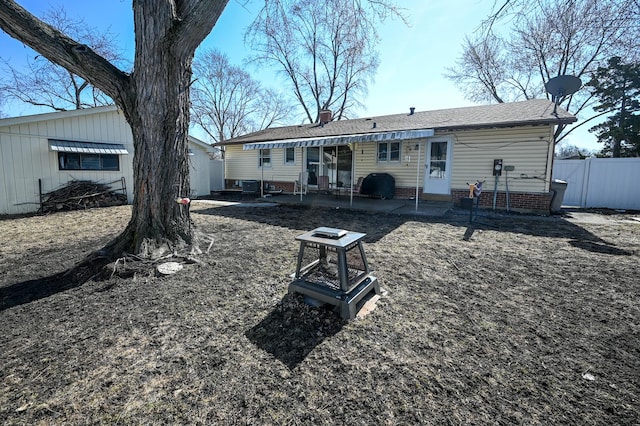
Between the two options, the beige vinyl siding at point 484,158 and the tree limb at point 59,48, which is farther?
the beige vinyl siding at point 484,158

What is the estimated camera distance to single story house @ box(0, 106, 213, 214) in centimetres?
880

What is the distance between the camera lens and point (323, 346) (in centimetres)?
228

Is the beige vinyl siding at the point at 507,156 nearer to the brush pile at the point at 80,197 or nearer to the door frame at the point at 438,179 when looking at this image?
the door frame at the point at 438,179

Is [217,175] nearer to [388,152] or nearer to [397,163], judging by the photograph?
[388,152]

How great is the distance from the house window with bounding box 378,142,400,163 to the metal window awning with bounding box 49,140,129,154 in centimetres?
1002

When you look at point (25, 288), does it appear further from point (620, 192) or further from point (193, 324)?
point (620, 192)

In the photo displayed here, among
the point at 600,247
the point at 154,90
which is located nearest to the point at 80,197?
the point at 154,90

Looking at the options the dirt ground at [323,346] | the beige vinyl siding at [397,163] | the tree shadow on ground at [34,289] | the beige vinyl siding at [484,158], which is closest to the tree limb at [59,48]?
the tree shadow on ground at [34,289]

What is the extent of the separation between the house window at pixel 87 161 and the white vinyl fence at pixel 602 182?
56.3ft

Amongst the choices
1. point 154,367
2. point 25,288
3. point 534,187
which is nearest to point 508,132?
point 534,187

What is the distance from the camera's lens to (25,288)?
3391 mm

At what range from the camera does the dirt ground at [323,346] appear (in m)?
1.69

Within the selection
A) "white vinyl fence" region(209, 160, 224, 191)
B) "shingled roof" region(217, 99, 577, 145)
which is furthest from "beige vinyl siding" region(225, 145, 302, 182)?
"shingled roof" region(217, 99, 577, 145)

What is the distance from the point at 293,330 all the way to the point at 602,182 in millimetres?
12997
